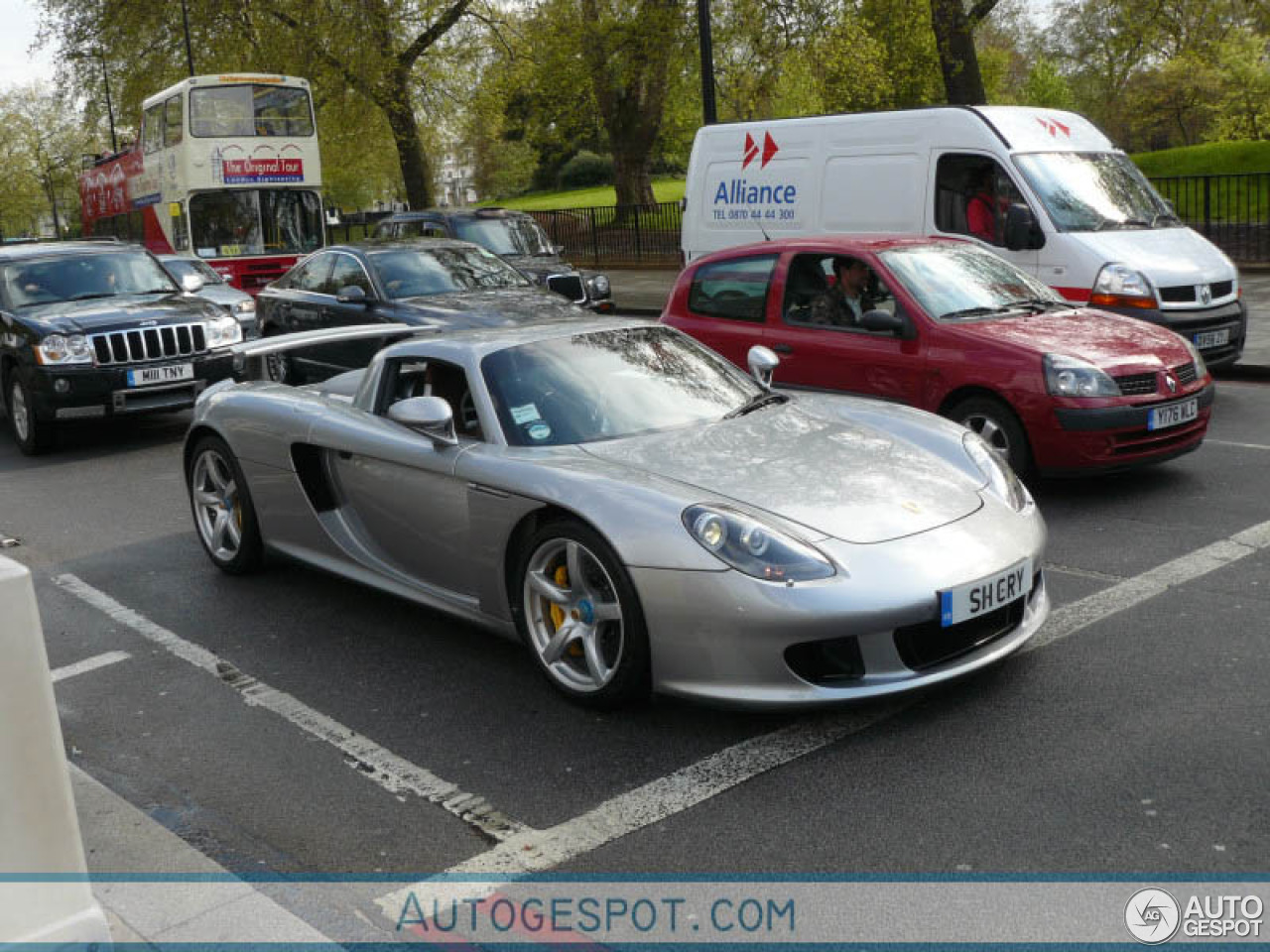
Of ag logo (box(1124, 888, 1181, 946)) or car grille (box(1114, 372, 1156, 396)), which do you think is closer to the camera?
ag logo (box(1124, 888, 1181, 946))

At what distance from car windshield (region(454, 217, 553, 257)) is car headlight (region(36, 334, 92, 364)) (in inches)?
290

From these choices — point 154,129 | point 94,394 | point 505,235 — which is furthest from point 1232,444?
point 154,129

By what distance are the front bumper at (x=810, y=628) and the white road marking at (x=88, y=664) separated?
2.55 metres

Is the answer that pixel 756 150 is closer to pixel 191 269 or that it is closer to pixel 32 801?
pixel 191 269

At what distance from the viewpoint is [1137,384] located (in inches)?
289

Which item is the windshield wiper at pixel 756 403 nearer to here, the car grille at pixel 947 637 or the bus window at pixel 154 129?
the car grille at pixel 947 637

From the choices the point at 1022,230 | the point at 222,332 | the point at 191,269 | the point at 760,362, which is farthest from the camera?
the point at 191,269

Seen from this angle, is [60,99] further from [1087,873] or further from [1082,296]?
[1087,873]

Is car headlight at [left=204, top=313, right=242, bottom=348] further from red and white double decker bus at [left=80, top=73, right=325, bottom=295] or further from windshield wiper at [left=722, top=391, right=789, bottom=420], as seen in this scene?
red and white double decker bus at [left=80, top=73, right=325, bottom=295]

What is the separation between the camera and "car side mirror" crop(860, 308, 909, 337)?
786 centimetres

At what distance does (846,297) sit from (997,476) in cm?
336

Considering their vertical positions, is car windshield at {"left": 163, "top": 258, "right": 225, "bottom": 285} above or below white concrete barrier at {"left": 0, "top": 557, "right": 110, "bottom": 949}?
above

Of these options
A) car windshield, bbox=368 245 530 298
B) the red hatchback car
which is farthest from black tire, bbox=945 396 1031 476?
car windshield, bbox=368 245 530 298

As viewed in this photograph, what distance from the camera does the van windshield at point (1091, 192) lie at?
427 inches
